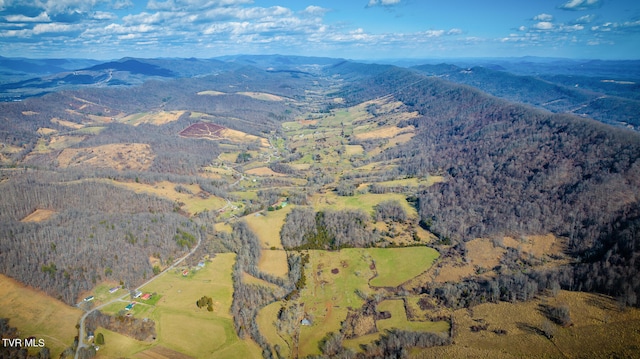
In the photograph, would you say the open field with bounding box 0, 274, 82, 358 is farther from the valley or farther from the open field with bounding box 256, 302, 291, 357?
the open field with bounding box 256, 302, 291, 357

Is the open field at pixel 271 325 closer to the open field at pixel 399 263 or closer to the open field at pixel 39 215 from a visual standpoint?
the open field at pixel 399 263

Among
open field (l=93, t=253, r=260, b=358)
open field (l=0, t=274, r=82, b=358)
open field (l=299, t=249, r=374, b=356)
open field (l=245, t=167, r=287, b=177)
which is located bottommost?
open field (l=0, t=274, r=82, b=358)

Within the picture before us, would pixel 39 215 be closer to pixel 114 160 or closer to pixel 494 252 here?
pixel 114 160

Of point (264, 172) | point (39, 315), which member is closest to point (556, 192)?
point (264, 172)

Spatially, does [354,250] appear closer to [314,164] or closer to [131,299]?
[131,299]

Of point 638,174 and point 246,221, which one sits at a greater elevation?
point 638,174

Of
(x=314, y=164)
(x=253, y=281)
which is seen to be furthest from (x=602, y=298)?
(x=314, y=164)

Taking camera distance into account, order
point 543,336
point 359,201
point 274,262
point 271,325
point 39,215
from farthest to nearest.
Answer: point 359,201, point 39,215, point 274,262, point 271,325, point 543,336

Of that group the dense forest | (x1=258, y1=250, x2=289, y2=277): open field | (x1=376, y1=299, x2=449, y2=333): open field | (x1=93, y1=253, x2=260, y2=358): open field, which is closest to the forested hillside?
(x1=376, y1=299, x2=449, y2=333): open field
